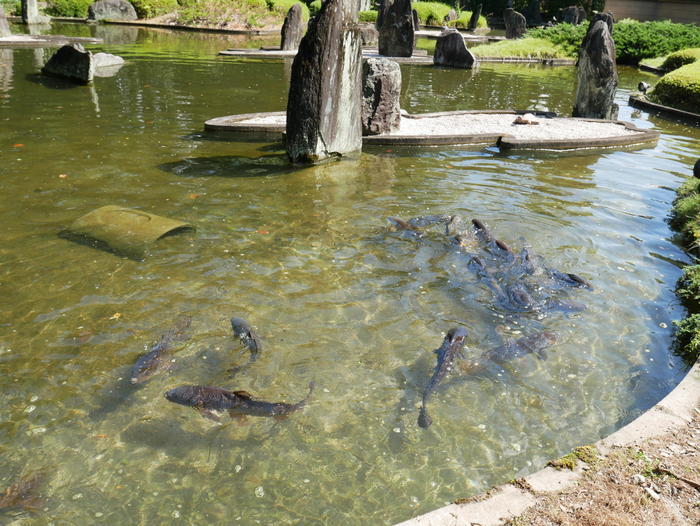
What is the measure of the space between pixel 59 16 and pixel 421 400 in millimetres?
43001

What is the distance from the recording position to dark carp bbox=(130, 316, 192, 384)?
15.4ft

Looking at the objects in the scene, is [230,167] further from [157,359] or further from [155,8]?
[155,8]

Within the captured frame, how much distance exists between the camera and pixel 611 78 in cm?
1480

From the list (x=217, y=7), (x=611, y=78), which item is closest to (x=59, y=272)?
(x=611, y=78)

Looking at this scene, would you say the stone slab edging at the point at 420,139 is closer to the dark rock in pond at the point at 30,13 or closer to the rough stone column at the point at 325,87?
the rough stone column at the point at 325,87

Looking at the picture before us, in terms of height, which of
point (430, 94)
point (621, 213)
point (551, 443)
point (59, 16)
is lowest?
point (551, 443)

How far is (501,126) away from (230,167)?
713 centimetres

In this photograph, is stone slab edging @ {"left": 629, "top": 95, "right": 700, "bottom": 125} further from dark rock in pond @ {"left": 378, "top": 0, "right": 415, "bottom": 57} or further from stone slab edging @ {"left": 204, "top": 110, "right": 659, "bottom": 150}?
dark rock in pond @ {"left": 378, "top": 0, "right": 415, "bottom": 57}

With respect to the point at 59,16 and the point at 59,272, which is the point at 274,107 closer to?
the point at 59,272

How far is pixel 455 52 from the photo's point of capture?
2555 centimetres

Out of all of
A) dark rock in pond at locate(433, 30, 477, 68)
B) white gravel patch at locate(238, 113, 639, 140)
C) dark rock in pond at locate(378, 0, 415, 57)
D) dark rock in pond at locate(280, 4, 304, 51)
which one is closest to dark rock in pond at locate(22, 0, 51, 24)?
dark rock in pond at locate(280, 4, 304, 51)

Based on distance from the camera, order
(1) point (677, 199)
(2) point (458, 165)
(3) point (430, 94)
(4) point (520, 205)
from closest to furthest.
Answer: (4) point (520, 205) < (1) point (677, 199) < (2) point (458, 165) < (3) point (430, 94)

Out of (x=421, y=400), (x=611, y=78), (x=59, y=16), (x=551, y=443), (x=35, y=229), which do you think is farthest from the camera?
(x=59, y=16)

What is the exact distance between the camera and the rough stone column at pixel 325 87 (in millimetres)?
9734
